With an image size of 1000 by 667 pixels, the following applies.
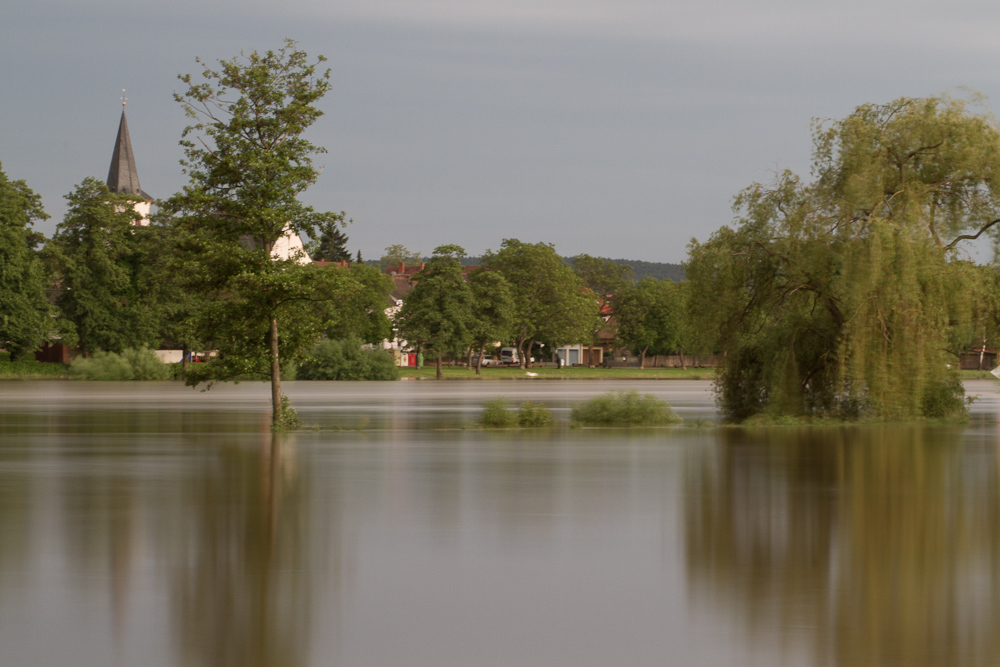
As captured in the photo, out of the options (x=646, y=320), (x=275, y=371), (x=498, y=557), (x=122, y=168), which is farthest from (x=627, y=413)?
(x=122, y=168)

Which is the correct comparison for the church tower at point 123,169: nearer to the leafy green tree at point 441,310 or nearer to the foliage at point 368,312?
the foliage at point 368,312

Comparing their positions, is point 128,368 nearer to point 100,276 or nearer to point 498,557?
point 100,276

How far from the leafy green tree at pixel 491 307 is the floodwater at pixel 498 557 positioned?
6477 cm

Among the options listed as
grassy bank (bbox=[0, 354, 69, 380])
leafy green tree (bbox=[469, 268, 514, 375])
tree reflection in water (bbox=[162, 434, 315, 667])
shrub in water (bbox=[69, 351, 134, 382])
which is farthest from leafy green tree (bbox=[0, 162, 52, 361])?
tree reflection in water (bbox=[162, 434, 315, 667])

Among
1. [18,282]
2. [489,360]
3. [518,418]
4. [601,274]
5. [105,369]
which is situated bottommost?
[518,418]

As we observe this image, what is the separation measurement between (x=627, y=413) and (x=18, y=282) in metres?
58.3

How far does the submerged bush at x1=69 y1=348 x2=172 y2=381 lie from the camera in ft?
245

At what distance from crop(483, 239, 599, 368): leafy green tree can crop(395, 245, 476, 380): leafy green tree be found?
53.2 ft

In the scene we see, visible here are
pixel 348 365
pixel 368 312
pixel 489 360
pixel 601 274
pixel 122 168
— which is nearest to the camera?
pixel 348 365

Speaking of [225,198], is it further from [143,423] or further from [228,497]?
[228,497]

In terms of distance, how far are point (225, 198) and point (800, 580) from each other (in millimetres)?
21063

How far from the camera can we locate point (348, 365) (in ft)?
251

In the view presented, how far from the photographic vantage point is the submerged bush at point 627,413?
31344 mm

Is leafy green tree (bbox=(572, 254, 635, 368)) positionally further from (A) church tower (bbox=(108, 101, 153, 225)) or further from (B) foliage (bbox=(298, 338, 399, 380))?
(B) foliage (bbox=(298, 338, 399, 380))
